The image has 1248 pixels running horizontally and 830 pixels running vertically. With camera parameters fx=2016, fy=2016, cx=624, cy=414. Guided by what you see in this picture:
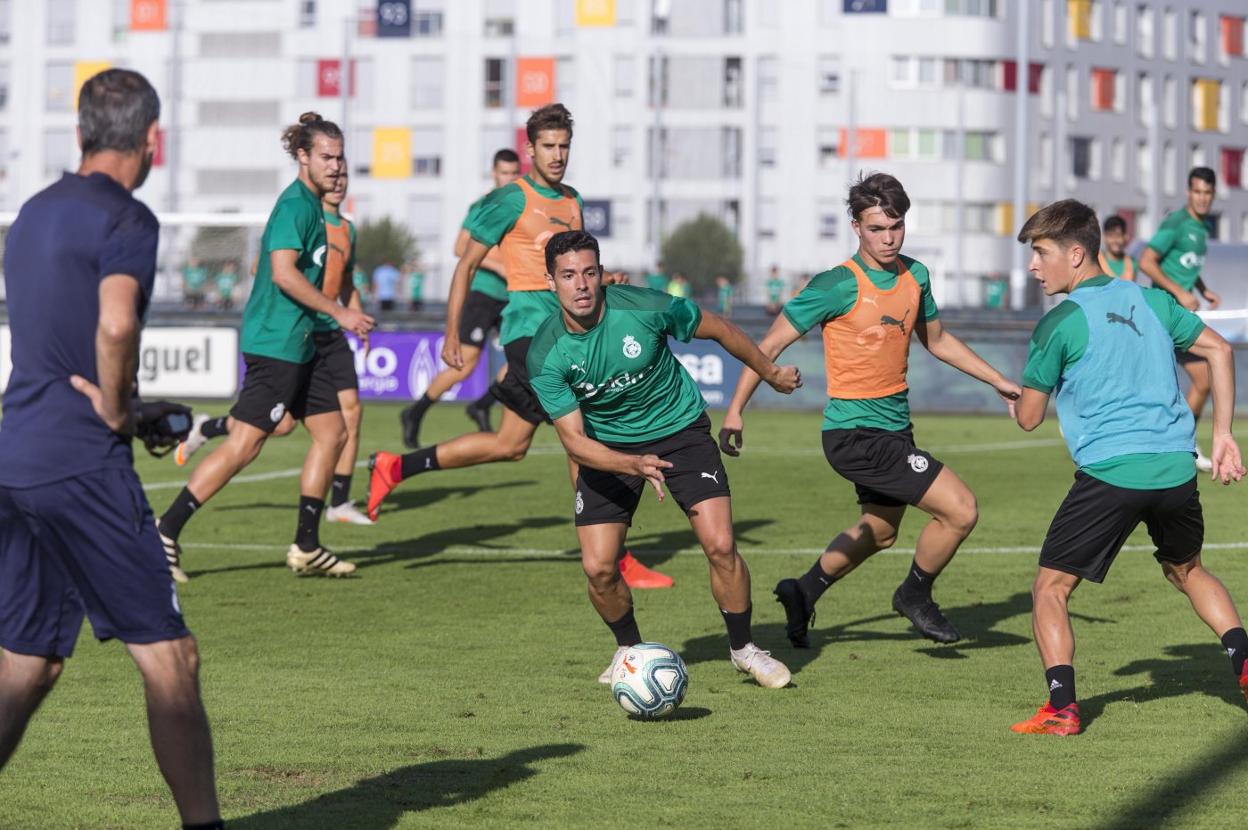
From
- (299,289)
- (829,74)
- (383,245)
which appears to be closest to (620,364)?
(299,289)

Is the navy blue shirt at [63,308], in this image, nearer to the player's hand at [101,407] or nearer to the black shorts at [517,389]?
the player's hand at [101,407]

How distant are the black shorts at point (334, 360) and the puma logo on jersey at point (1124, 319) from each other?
18.1ft

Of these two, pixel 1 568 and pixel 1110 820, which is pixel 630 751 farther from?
pixel 1 568

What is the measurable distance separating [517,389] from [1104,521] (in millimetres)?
5277

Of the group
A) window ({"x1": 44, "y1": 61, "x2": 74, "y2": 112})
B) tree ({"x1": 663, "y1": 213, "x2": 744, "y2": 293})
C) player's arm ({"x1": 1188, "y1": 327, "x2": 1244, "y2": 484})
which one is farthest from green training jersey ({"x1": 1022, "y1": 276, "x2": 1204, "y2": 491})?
window ({"x1": 44, "y1": 61, "x2": 74, "y2": 112})

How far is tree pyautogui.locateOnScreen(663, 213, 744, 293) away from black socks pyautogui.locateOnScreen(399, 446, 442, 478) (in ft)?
214

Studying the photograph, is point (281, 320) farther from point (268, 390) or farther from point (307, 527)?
point (307, 527)

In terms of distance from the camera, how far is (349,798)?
6145mm

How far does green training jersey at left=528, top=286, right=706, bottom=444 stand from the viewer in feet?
25.6

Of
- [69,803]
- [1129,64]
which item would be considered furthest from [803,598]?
[1129,64]

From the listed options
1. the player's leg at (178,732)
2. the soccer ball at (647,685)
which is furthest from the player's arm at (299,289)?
the player's leg at (178,732)

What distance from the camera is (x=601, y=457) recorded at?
298 inches

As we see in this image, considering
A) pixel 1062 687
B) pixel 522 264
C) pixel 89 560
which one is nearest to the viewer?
pixel 89 560

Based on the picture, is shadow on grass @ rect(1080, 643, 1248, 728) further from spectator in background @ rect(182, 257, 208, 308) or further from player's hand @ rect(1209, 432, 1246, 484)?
spectator in background @ rect(182, 257, 208, 308)
